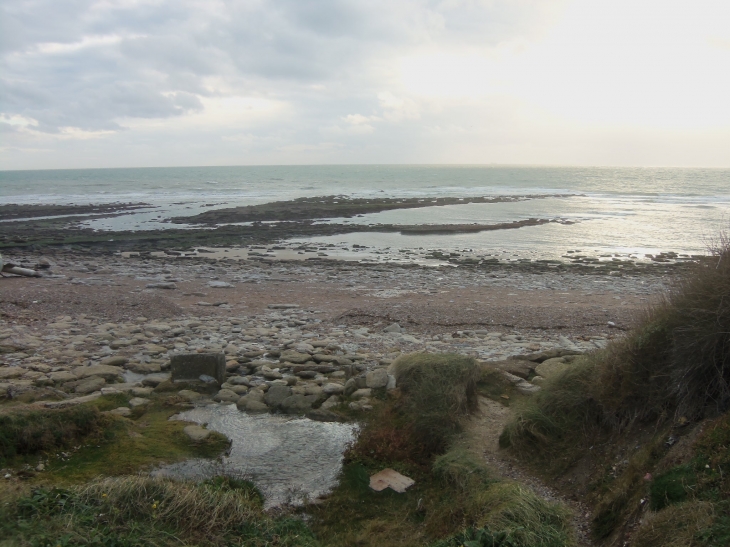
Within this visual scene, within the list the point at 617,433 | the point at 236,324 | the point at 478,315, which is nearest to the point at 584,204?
the point at 478,315

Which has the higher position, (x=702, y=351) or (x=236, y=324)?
(x=702, y=351)

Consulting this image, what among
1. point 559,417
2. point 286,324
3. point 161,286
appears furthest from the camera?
point 161,286

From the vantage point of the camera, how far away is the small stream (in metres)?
5.77

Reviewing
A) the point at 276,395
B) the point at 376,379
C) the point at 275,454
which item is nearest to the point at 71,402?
the point at 276,395

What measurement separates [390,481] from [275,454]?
1.44 m

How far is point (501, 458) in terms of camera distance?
19.9 ft

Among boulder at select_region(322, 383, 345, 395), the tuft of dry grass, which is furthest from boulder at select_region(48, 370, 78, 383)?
the tuft of dry grass

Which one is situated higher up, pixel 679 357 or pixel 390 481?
pixel 679 357

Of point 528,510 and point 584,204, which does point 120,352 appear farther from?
point 584,204

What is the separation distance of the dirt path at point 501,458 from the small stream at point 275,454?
1534 millimetres

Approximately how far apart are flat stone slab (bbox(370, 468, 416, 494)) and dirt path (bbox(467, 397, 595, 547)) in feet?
3.06

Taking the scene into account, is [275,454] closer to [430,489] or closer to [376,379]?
[430,489]

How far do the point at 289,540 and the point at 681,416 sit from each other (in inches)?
142

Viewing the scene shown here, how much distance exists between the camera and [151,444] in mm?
6312
